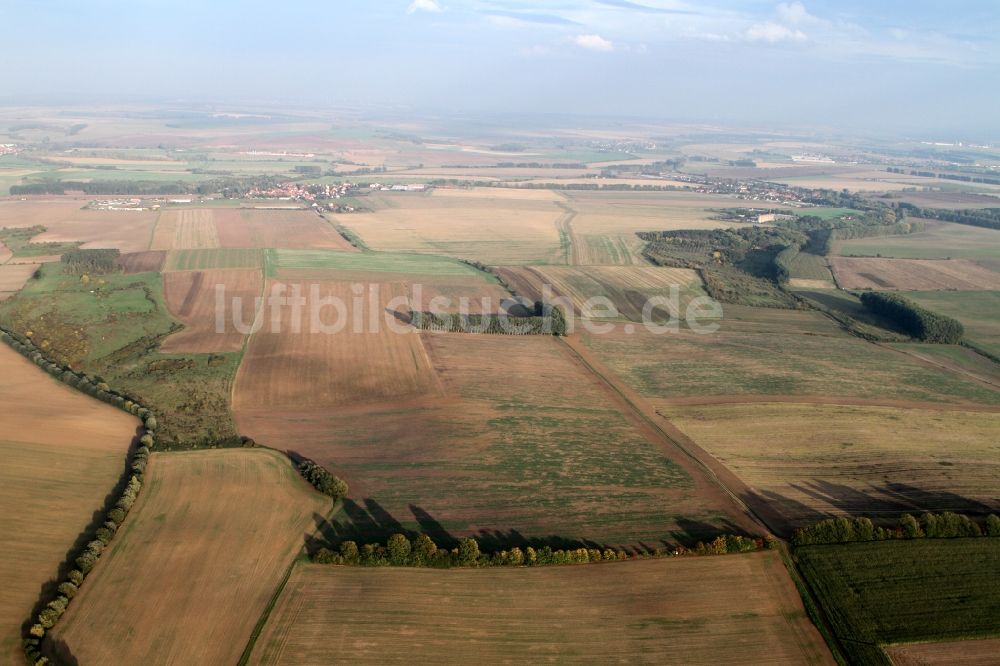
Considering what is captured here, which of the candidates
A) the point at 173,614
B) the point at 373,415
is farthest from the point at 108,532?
the point at 373,415

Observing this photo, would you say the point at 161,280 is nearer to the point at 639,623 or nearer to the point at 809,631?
the point at 639,623

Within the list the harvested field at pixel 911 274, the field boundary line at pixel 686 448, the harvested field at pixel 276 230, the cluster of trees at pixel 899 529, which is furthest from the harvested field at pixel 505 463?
the harvested field at pixel 911 274

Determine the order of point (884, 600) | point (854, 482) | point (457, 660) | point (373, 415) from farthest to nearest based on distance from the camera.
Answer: point (373, 415), point (854, 482), point (884, 600), point (457, 660)

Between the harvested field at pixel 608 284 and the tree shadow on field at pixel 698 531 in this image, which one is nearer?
the tree shadow on field at pixel 698 531

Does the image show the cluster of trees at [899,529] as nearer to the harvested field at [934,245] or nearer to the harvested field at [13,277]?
the harvested field at [13,277]

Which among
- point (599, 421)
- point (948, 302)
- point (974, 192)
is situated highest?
point (974, 192)

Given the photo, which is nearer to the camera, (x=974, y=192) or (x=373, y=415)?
(x=373, y=415)

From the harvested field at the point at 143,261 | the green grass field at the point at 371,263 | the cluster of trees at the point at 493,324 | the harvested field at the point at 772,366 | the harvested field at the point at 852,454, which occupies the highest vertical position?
the green grass field at the point at 371,263
